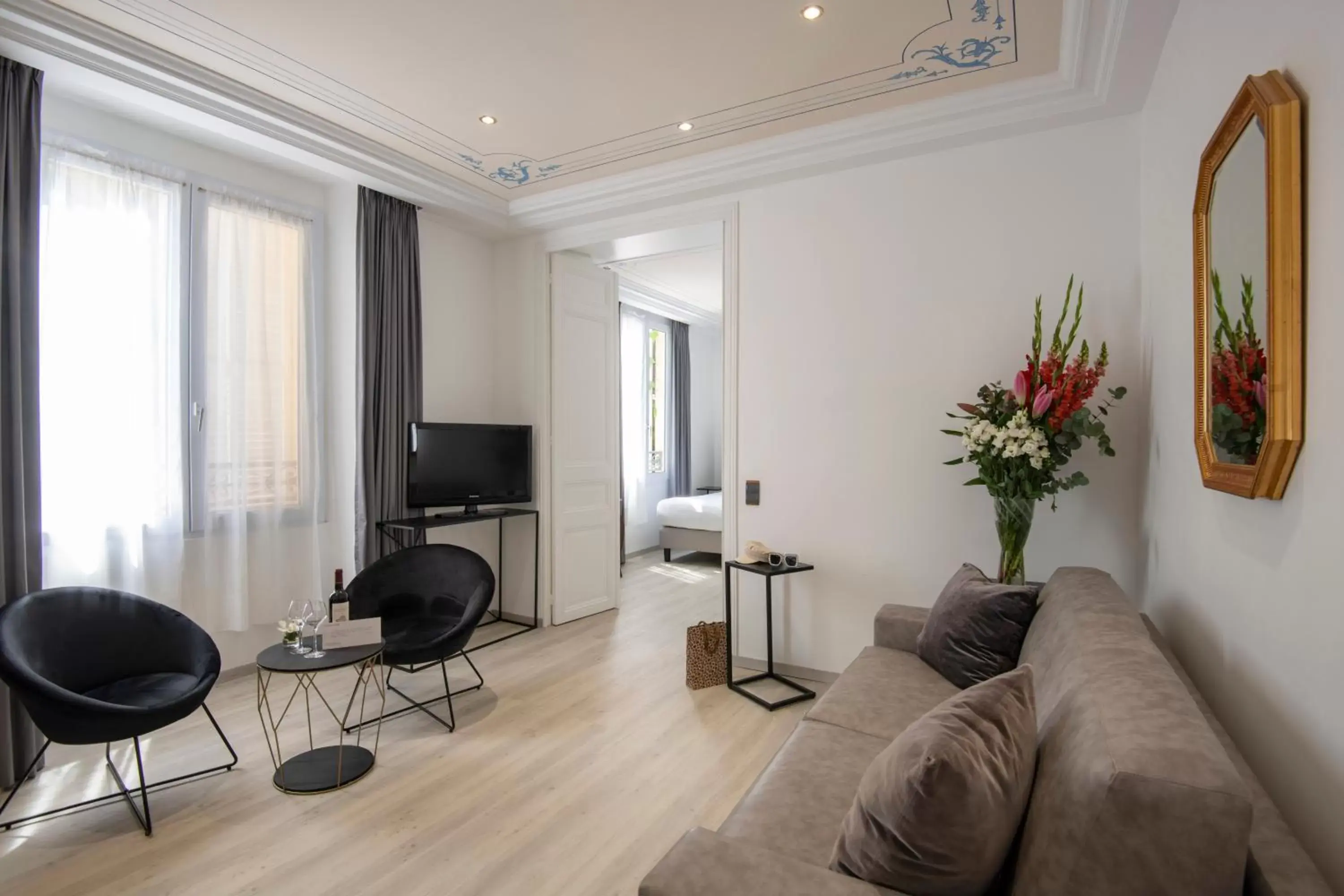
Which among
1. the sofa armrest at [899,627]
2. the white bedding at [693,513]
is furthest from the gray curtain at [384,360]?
the white bedding at [693,513]

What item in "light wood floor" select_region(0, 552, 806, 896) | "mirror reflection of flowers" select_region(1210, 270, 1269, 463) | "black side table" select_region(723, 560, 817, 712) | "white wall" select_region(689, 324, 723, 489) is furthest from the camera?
"white wall" select_region(689, 324, 723, 489)

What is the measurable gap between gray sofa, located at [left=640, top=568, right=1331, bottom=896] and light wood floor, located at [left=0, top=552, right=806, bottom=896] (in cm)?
77

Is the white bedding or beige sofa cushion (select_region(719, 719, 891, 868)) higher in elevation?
the white bedding

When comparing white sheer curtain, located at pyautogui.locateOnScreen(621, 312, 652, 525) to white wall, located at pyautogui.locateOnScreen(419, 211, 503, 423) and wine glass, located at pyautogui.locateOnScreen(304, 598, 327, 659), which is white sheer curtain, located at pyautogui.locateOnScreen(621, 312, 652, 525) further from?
wine glass, located at pyautogui.locateOnScreen(304, 598, 327, 659)

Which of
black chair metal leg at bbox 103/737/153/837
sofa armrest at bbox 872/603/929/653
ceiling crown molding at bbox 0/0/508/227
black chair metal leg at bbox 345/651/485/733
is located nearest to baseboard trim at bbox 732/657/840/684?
sofa armrest at bbox 872/603/929/653

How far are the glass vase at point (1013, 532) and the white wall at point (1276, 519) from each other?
1.73 ft

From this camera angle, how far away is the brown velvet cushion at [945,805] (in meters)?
1.08

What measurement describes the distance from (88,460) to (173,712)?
148cm

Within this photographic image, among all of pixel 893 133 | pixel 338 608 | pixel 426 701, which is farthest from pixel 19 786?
pixel 893 133

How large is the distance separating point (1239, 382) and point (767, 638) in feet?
8.79

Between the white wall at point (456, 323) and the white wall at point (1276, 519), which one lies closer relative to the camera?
the white wall at point (1276, 519)

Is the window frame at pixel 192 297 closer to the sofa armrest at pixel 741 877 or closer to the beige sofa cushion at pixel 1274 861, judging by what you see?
the sofa armrest at pixel 741 877

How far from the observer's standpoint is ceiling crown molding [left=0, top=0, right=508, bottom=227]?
2.50 meters

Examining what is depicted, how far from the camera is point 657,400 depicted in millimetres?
8086
